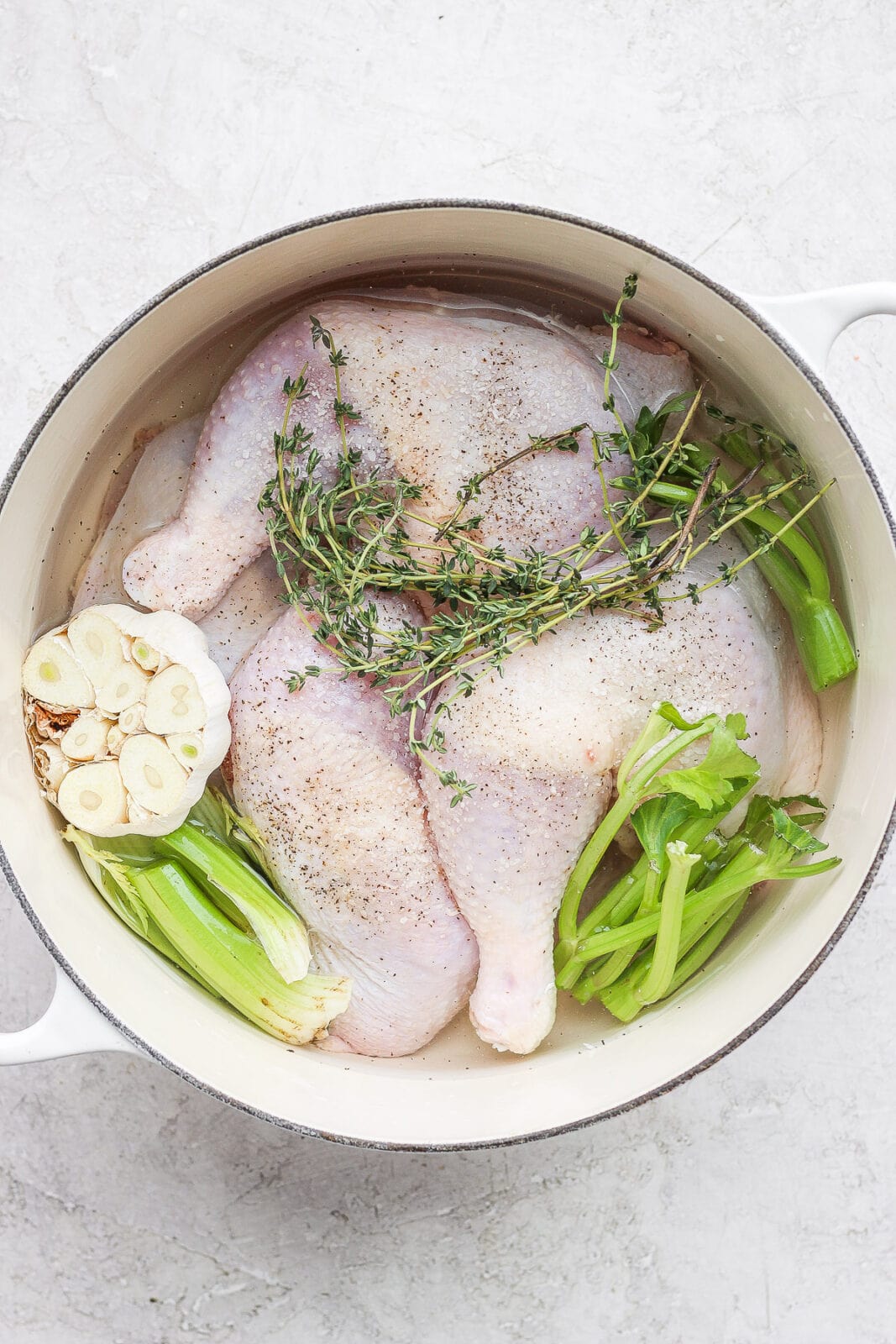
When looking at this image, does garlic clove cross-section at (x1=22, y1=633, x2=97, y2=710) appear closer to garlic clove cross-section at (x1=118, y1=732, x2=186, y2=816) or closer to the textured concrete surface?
garlic clove cross-section at (x1=118, y1=732, x2=186, y2=816)

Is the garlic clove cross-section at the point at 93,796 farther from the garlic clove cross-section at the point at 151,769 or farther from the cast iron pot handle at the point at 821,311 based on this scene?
the cast iron pot handle at the point at 821,311

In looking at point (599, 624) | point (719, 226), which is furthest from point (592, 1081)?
point (719, 226)

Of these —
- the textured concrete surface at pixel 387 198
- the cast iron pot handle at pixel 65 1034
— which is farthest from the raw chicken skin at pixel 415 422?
the cast iron pot handle at pixel 65 1034

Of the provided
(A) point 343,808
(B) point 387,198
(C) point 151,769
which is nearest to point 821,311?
(B) point 387,198

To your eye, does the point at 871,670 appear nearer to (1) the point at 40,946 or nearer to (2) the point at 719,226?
(2) the point at 719,226

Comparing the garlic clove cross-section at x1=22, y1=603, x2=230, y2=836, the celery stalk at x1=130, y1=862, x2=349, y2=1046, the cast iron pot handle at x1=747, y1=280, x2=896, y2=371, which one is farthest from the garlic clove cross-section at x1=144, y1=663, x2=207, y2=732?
the cast iron pot handle at x1=747, y1=280, x2=896, y2=371
